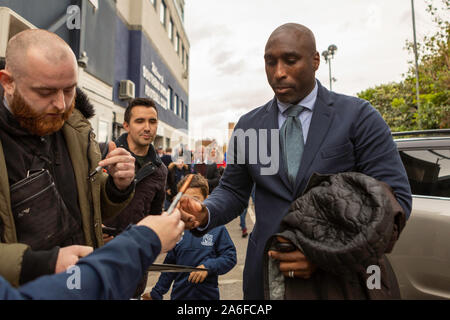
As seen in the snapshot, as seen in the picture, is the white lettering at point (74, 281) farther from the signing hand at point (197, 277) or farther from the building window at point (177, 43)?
the building window at point (177, 43)

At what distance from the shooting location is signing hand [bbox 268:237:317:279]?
1263mm

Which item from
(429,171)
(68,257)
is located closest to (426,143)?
(429,171)

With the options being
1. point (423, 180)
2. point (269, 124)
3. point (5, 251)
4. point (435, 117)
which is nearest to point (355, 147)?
point (269, 124)

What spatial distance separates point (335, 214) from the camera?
3.92 ft

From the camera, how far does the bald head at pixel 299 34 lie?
5.38 ft

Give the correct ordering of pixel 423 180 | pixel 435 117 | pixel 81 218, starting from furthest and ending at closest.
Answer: pixel 435 117, pixel 423 180, pixel 81 218

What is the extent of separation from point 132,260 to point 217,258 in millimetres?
1943

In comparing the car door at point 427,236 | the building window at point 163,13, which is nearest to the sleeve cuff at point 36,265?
the car door at point 427,236

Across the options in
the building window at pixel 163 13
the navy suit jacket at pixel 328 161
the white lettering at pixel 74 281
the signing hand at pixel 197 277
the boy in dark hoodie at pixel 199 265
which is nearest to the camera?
the white lettering at pixel 74 281

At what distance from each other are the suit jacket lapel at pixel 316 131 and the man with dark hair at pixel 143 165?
186cm

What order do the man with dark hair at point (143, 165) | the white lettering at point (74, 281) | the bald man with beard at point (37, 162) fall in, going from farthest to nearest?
the man with dark hair at point (143, 165) < the bald man with beard at point (37, 162) < the white lettering at point (74, 281)

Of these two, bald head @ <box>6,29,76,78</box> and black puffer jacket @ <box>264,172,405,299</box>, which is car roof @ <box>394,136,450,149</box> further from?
bald head @ <box>6,29,76,78</box>

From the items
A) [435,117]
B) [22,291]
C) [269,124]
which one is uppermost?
[435,117]
